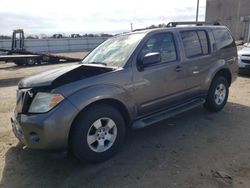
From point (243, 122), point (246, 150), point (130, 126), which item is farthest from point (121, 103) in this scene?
point (243, 122)

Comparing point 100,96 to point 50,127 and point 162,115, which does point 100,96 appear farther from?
point 162,115

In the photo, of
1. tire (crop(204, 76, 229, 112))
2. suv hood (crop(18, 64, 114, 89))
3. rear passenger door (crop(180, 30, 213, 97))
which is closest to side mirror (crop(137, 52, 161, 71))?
suv hood (crop(18, 64, 114, 89))

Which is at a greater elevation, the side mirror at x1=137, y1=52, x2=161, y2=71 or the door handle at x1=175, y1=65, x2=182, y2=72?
the side mirror at x1=137, y1=52, x2=161, y2=71

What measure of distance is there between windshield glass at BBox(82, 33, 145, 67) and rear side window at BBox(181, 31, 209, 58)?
3.28ft

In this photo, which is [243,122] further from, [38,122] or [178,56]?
[38,122]

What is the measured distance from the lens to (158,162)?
3588 mm

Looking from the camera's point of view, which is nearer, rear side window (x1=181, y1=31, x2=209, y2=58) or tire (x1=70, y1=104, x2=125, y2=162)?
tire (x1=70, y1=104, x2=125, y2=162)

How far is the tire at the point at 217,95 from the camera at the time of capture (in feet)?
17.6

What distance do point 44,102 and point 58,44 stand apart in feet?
109

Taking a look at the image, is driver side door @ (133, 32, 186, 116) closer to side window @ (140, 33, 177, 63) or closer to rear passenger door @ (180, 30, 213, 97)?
side window @ (140, 33, 177, 63)

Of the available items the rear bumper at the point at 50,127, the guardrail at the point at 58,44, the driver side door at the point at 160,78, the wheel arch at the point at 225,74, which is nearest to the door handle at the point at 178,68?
the driver side door at the point at 160,78

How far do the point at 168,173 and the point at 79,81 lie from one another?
166 cm

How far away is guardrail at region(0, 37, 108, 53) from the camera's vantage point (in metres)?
31.5

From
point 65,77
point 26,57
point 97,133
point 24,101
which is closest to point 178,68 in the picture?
point 97,133
